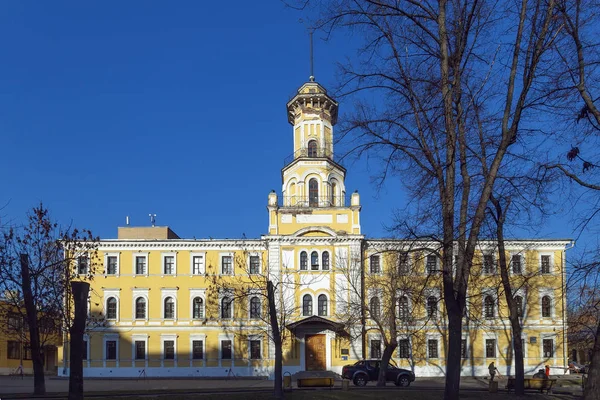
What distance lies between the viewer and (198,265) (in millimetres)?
55438

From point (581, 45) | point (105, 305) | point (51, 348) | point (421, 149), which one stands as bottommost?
point (51, 348)

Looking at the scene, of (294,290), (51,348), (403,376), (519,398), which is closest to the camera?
(519,398)

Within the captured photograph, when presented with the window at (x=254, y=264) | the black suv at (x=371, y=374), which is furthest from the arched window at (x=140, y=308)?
the black suv at (x=371, y=374)

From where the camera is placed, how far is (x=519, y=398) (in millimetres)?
24359

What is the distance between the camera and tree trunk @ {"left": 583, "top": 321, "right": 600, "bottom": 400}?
15977 mm

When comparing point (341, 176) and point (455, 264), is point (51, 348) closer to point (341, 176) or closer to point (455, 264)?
point (341, 176)

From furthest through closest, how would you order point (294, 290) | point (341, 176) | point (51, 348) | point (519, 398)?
point (51, 348) → point (341, 176) → point (294, 290) → point (519, 398)

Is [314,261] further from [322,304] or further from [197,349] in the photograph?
[197,349]

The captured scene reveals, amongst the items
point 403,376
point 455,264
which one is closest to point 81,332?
point 455,264

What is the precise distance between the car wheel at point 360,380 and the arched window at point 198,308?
17821 mm

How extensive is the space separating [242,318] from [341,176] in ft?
→ 44.8

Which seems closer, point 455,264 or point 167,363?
point 455,264

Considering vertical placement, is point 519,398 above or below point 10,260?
below

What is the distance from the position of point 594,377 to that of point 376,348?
37.3m
